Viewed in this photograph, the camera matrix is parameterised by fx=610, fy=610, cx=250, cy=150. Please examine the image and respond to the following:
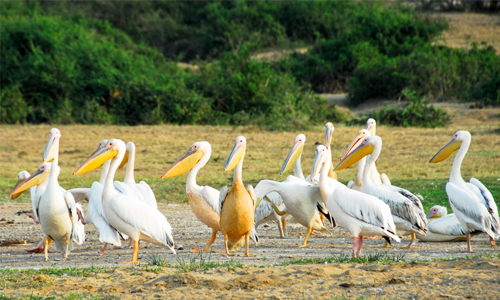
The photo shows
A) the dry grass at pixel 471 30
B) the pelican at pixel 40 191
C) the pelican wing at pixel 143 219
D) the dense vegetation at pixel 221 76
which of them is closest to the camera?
the pelican wing at pixel 143 219

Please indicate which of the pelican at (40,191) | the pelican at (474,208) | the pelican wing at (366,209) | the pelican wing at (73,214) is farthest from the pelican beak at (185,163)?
the pelican at (474,208)

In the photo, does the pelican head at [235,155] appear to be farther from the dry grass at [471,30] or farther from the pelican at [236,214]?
the dry grass at [471,30]

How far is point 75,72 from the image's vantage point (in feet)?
61.7

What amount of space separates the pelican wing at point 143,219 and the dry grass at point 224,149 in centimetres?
355

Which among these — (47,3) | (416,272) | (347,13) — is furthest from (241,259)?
(47,3)

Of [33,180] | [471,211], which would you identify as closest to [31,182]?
[33,180]

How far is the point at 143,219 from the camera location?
562 centimetres

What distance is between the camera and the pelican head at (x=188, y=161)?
6.51 meters

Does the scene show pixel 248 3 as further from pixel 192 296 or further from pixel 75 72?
pixel 192 296

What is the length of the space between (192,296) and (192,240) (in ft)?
9.19

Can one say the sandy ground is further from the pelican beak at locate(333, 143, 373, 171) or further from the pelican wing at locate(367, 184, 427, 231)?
the pelican beak at locate(333, 143, 373, 171)

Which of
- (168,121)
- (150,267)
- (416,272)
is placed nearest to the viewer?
(416,272)

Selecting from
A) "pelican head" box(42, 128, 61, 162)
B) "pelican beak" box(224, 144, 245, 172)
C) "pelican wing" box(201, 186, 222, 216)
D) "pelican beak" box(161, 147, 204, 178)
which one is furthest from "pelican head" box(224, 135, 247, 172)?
"pelican head" box(42, 128, 61, 162)

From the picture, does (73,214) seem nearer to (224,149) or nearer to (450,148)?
(450,148)
